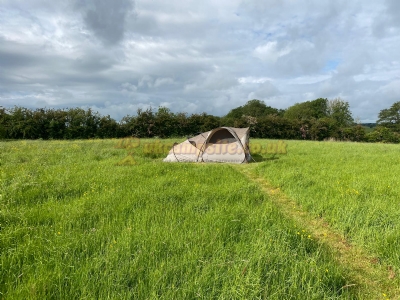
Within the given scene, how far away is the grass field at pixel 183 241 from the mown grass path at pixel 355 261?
29mm

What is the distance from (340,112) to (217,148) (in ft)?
188

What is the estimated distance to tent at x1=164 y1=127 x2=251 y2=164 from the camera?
38.9 ft

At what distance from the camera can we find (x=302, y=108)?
2359 inches

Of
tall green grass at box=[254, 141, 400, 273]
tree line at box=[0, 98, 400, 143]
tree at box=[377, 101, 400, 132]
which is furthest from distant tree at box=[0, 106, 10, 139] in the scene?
tree at box=[377, 101, 400, 132]

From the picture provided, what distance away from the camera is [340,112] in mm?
57344

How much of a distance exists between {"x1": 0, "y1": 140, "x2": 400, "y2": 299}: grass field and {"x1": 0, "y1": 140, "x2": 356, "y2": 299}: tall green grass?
1 cm

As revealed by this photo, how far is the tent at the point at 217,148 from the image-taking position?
38.9ft

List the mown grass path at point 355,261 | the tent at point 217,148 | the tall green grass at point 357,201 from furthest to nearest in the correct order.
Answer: the tent at point 217,148, the tall green grass at point 357,201, the mown grass path at point 355,261

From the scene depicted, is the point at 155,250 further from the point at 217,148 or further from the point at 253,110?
the point at 253,110

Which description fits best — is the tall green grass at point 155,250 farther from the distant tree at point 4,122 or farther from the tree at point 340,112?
the tree at point 340,112

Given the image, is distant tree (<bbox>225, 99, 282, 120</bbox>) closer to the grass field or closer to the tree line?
the tree line

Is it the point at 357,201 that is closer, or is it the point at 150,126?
the point at 357,201

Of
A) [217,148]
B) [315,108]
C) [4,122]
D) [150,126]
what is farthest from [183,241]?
[315,108]

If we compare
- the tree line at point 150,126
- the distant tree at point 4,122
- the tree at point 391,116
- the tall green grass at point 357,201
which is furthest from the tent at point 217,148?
the tree at point 391,116
